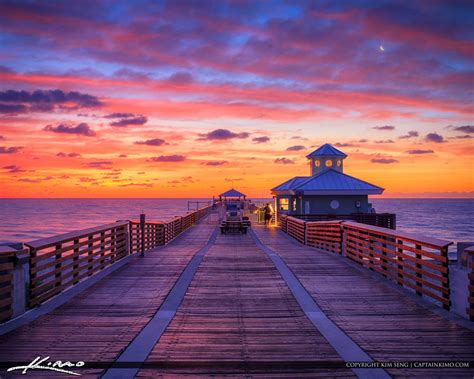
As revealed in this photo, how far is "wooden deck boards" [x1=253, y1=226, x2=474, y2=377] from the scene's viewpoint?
244 inches

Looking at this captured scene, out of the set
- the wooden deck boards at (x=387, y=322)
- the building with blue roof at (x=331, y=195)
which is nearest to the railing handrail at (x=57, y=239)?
the wooden deck boards at (x=387, y=322)

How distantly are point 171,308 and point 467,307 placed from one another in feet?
17.7

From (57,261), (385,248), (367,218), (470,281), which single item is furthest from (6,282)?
(367,218)

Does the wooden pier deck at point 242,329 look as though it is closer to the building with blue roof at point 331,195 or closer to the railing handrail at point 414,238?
the railing handrail at point 414,238

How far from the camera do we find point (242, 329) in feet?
24.1

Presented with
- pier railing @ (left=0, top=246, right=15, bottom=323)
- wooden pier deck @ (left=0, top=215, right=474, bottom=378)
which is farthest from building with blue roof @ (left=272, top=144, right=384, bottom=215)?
pier railing @ (left=0, top=246, right=15, bottom=323)

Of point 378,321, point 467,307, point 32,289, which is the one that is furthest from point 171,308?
point 467,307

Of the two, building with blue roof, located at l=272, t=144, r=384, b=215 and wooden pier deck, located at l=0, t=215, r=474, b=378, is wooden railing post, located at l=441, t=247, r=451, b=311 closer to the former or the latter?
wooden pier deck, located at l=0, t=215, r=474, b=378

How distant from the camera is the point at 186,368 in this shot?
18.6 ft

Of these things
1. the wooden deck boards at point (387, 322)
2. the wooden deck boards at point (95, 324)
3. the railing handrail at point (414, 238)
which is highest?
the railing handrail at point (414, 238)

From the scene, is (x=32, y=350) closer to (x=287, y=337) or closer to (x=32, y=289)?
(x=32, y=289)

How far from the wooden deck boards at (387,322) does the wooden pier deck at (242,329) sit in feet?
0.06

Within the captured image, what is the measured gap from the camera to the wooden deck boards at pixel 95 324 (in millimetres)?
6238

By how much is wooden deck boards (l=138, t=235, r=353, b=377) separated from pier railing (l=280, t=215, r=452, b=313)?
277 centimetres
